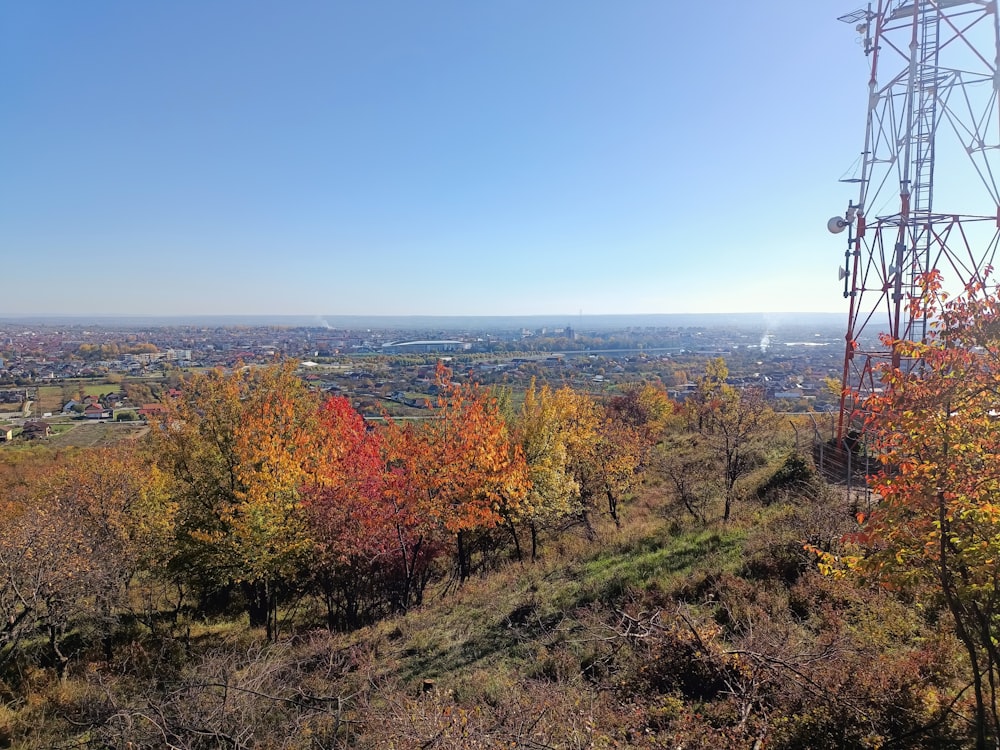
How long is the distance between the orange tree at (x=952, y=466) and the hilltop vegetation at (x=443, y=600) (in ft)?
3.38

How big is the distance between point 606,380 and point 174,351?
122479 mm

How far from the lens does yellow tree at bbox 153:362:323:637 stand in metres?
12.9

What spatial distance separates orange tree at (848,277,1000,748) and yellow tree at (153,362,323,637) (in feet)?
39.5

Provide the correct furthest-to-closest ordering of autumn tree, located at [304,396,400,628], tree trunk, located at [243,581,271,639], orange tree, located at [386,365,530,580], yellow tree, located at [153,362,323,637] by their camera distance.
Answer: tree trunk, located at [243,581,271,639] → orange tree, located at [386,365,530,580] → yellow tree, located at [153,362,323,637] → autumn tree, located at [304,396,400,628]

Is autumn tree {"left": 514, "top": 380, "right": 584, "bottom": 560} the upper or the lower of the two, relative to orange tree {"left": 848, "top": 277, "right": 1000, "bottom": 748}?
lower

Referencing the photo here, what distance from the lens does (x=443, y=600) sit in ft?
46.6

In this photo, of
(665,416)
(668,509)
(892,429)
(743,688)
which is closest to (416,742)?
(743,688)

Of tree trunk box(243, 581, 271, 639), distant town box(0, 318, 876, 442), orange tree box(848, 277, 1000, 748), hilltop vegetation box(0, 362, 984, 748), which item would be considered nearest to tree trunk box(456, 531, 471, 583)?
hilltop vegetation box(0, 362, 984, 748)

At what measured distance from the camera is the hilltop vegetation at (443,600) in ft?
21.8

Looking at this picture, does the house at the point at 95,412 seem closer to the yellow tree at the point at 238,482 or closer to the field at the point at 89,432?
the field at the point at 89,432

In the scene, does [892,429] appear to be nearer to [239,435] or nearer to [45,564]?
[239,435]

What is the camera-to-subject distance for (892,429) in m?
5.21

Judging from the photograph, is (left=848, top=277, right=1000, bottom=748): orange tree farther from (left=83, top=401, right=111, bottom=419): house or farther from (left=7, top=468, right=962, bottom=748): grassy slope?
(left=83, top=401, right=111, bottom=419): house

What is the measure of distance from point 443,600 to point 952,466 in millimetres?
12491
